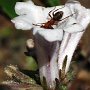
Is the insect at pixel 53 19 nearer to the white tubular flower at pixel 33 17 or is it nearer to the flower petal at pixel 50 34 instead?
the white tubular flower at pixel 33 17

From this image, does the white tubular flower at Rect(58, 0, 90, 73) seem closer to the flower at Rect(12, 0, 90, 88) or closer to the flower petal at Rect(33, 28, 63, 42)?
the flower at Rect(12, 0, 90, 88)

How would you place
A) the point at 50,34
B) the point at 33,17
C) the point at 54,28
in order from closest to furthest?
1. the point at 50,34
2. the point at 54,28
3. the point at 33,17

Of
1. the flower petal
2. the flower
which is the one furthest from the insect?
the flower petal

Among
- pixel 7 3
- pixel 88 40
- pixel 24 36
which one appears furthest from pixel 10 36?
pixel 7 3

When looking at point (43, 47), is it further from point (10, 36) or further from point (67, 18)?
point (10, 36)

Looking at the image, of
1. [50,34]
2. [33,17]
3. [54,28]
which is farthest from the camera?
[33,17]

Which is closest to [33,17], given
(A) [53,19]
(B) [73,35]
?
(A) [53,19]

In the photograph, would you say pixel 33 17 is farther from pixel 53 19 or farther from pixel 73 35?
pixel 73 35

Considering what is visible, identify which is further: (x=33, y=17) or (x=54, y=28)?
(x=33, y=17)

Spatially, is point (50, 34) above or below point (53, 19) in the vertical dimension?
above
